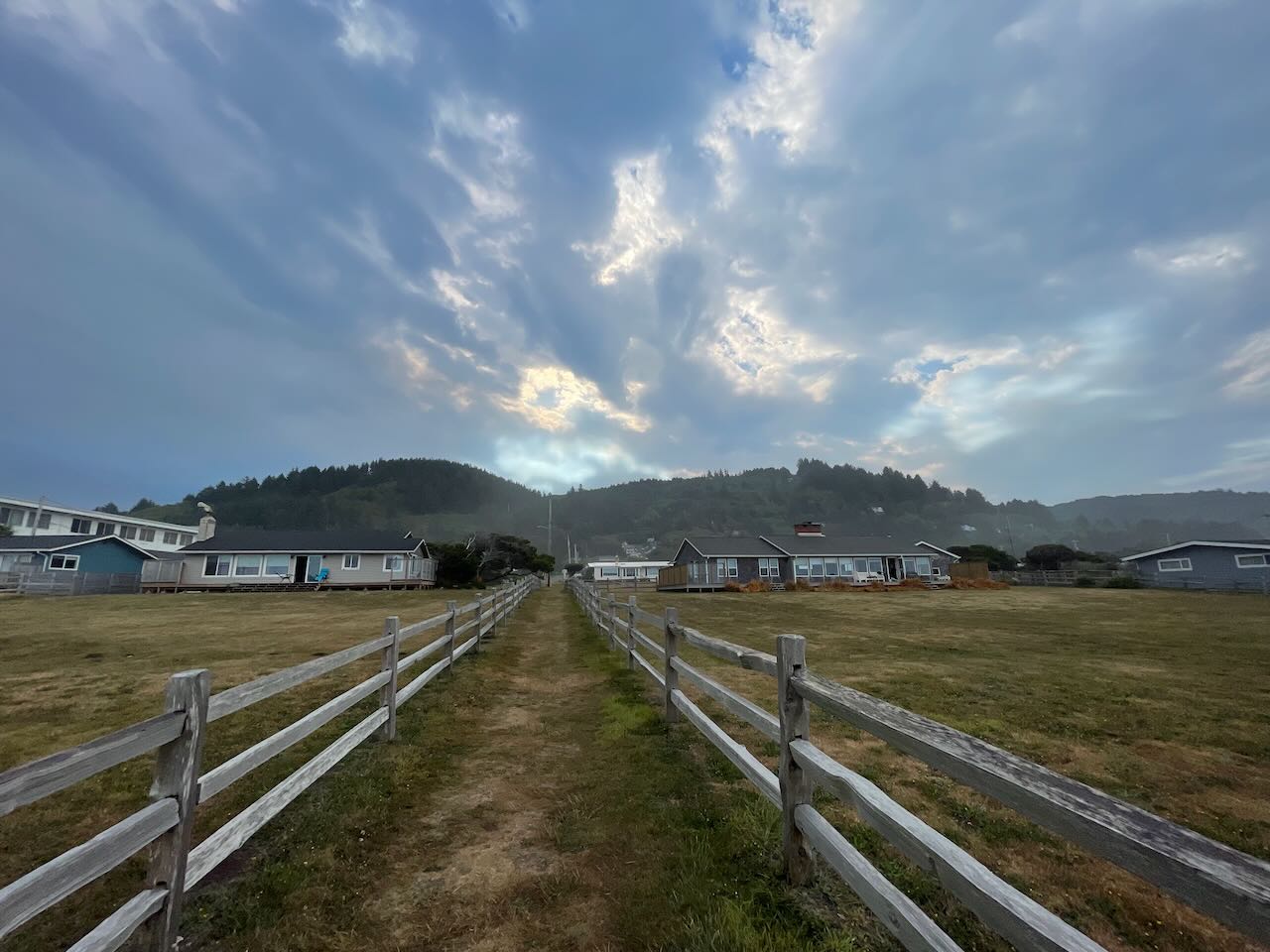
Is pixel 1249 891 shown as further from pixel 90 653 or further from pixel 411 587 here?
pixel 411 587

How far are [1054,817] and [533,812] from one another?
4.22 metres

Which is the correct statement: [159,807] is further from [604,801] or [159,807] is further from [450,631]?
[450,631]

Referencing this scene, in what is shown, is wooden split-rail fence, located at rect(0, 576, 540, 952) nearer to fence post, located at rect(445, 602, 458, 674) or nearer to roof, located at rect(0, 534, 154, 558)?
fence post, located at rect(445, 602, 458, 674)

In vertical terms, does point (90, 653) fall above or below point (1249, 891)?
below

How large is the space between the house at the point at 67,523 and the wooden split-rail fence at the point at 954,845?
62.2 meters

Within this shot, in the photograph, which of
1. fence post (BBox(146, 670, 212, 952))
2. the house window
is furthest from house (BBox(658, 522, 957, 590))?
fence post (BBox(146, 670, 212, 952))

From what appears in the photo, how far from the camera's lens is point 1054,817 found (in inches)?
70.7

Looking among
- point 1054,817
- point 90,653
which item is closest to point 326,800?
point 1054,817

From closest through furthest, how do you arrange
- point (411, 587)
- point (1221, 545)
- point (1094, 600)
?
point (1094, 600) < point (1221, 545) < point (411, 587)

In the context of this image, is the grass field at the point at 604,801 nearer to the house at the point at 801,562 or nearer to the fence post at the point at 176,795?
the fence post at the point at 176,795

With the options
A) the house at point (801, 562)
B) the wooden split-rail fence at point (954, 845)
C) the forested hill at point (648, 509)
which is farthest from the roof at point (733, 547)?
the forested hill at point (648, 509)

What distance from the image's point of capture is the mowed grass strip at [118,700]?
3949 mm

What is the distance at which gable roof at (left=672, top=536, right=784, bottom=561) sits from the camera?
4791cm

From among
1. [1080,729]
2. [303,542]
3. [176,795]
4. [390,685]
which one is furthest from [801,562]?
[176,795]
